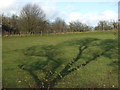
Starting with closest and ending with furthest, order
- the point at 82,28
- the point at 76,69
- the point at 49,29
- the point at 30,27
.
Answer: the point at 76,69, the point at 30,27, the point at 49,29, the point at 82,28

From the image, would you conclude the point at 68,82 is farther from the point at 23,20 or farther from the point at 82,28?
the point at 82,28

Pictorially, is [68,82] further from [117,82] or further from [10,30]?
[10,30]

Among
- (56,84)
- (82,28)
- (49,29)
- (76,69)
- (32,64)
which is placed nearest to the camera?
(56,84)

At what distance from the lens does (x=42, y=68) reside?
34.5 feet

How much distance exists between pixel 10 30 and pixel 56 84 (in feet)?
128

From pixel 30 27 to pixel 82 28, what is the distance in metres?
15.4

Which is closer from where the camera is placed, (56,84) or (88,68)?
(56,84)

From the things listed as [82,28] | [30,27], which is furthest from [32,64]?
[82,28]

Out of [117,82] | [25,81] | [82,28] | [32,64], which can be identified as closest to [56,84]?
[25,81]

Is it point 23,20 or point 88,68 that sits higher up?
point 23,20

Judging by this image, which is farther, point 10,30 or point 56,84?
point 10,30

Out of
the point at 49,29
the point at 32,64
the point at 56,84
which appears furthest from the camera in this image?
the point at 49,29

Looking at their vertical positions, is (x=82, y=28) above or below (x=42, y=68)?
above

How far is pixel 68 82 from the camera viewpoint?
319 inches
